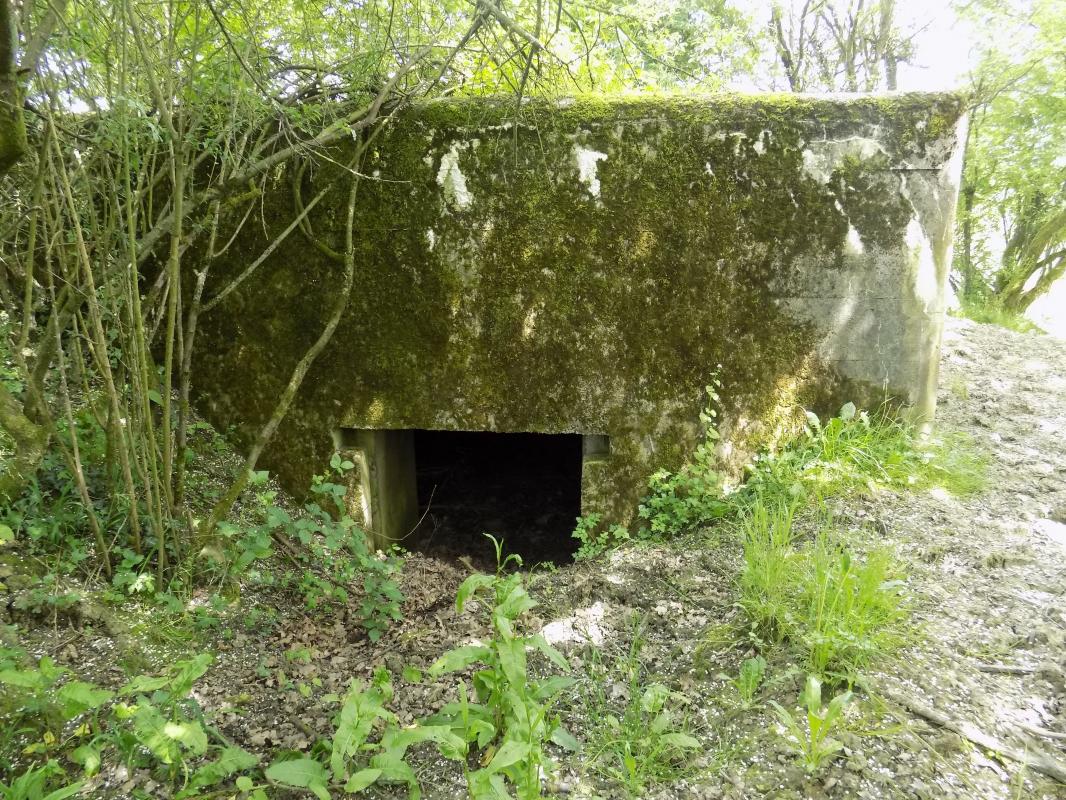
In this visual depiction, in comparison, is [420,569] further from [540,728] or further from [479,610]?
[540,728]

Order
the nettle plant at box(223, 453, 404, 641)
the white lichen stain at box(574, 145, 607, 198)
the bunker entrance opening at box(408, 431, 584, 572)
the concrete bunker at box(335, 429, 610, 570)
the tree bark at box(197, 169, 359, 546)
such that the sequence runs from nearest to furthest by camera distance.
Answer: the nettle plant at box(223, 453, 404, 641), the tree bark at box(197, 169, 359, 546), the white lichen stain at box(574, 145, 607, 198), the concrete bunker at box(335, 429, 610, 570), the bunker entrance opening at box(408, 431, 584, 572)

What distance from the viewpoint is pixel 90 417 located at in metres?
2.89

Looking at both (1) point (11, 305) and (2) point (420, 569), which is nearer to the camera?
(1) point (11, 305)

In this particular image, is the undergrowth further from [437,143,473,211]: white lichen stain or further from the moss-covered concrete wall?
[437,143,473,211]: white lichen stain

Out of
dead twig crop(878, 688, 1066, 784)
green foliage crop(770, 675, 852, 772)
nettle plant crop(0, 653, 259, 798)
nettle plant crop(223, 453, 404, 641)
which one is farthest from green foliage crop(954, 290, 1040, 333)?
nettle plant crop(0, 653, 259, 798)

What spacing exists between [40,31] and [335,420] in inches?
81.3

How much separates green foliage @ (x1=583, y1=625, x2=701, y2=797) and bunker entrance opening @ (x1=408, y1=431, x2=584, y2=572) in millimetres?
1635

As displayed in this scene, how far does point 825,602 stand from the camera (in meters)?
2.19

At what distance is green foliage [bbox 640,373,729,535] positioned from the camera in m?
3.36

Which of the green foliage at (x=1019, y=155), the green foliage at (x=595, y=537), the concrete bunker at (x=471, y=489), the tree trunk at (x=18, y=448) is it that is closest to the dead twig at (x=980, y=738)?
the green foliage at (x=595, y=537)

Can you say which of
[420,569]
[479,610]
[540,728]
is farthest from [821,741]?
[420,569]

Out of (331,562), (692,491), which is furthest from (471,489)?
(692,491)

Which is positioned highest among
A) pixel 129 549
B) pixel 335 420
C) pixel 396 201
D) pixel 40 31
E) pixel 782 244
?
pixel 40 31

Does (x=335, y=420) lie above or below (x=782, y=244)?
below
